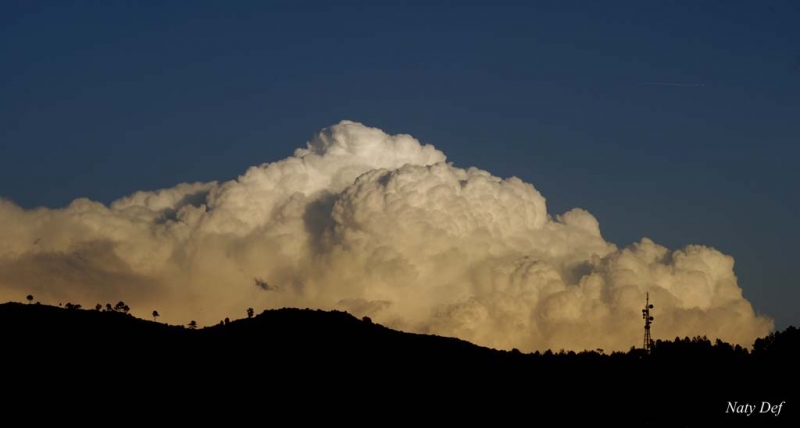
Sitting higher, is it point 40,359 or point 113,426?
point 40,359

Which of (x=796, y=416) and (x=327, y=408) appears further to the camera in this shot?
(x=327, y=408)

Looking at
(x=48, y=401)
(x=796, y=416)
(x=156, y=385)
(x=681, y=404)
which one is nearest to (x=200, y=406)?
(x=156, y=385)

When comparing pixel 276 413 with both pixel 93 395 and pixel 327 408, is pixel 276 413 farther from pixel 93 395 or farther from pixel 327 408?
pixel 93 395

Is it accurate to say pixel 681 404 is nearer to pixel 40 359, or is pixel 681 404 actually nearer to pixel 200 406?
pixel 200 406

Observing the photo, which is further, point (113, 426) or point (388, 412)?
point (388, 412)

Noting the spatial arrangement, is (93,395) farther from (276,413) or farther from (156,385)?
(276,413)

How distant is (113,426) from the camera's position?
602 ft

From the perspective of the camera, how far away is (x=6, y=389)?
188 m

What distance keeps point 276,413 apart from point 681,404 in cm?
6152

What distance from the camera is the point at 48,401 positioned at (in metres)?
186

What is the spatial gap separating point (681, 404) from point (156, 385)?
262 ft

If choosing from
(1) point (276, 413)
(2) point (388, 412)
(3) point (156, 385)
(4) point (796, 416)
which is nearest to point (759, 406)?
(4) point (796, 416)

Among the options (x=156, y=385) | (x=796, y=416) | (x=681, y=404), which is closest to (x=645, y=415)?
(x=681, y=404)

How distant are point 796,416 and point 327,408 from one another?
6813 centimetres
